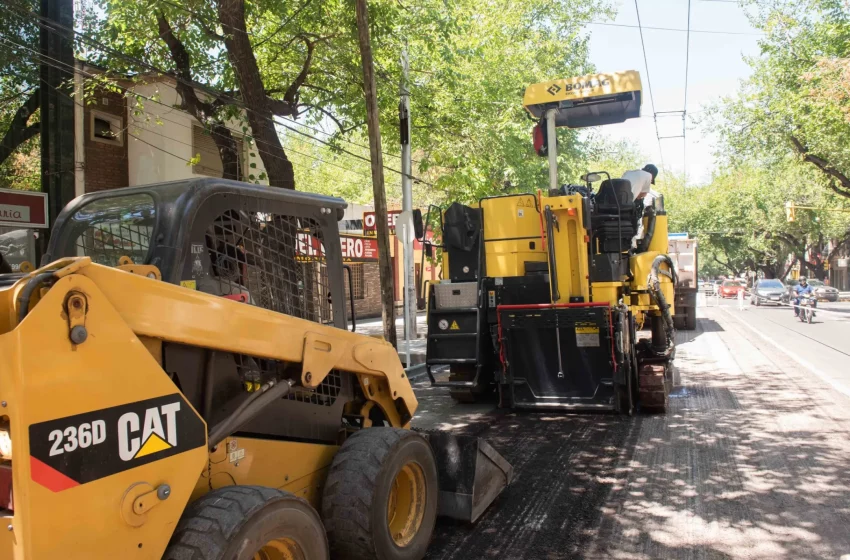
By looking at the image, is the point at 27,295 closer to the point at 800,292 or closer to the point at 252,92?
the point at 252,92

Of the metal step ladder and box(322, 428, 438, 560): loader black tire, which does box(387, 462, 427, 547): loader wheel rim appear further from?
the metal step ladder

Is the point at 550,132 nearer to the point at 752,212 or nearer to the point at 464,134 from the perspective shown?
the point at 464,134

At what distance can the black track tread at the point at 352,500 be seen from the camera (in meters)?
3.50

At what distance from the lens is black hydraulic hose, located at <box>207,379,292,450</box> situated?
2.97m

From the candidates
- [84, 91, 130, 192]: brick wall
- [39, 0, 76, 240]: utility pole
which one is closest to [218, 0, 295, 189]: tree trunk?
[39, 0, 76, 240]: utility pole

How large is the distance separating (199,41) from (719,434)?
1192cm

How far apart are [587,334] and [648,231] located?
316cm

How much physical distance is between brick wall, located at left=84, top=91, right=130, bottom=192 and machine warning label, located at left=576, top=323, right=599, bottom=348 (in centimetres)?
1158

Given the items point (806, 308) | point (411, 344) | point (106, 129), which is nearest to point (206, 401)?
point (106, 129)

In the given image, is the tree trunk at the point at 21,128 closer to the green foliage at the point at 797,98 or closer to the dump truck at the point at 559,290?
the dump truck at the point at 559,290

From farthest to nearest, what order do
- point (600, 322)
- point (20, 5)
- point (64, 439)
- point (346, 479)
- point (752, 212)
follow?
point (752, 212) → point (20, 5) → point (600, 322) → point (346, 479) → point (64, 439)

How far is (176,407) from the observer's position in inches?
103

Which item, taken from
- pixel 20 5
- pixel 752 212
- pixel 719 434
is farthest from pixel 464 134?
pixel 752 212

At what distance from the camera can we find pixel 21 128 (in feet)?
40.0
